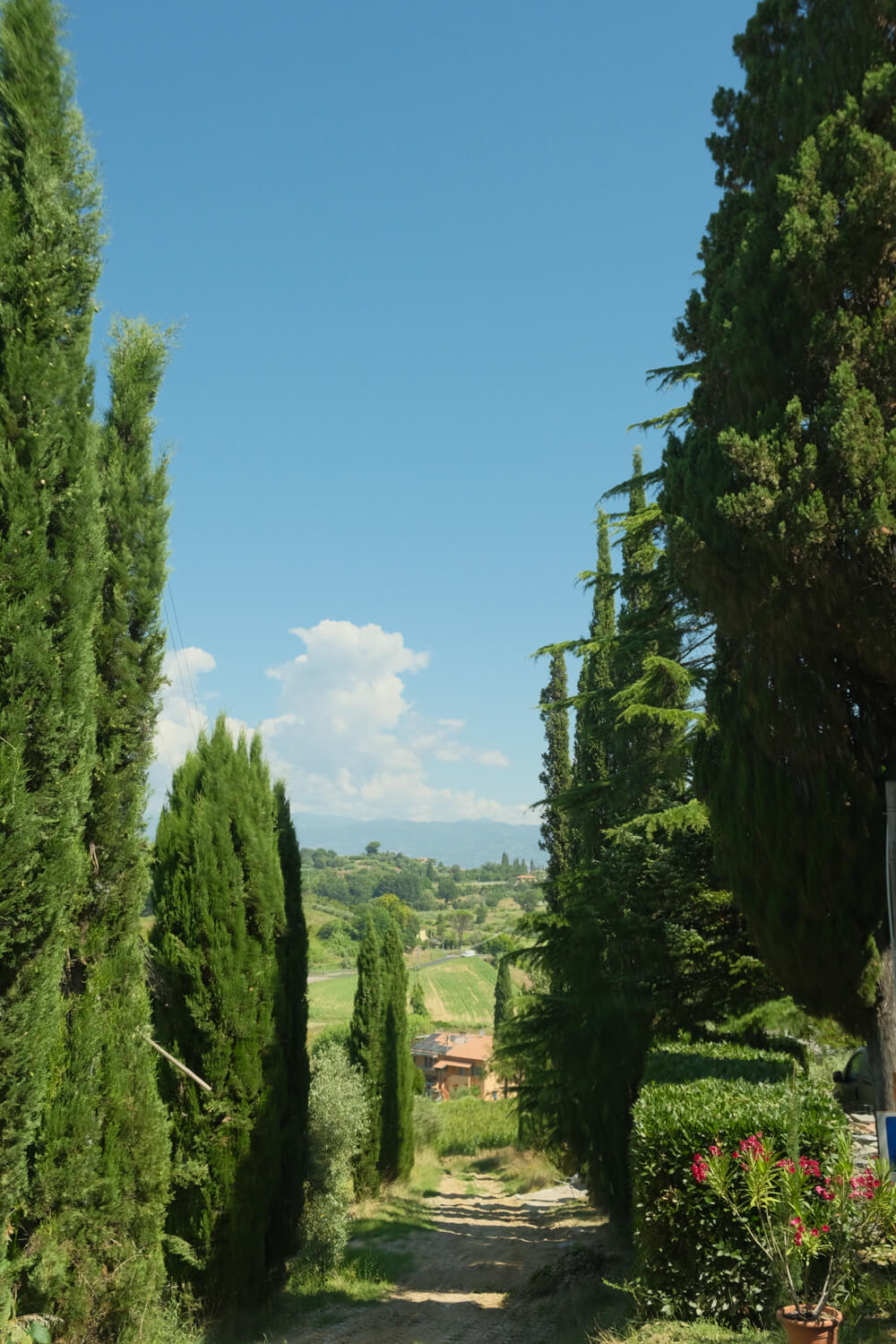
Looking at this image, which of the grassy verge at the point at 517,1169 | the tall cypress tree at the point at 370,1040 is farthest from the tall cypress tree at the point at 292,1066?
the grassy verge at the point at 517,1169

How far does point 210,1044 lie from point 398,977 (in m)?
11.9

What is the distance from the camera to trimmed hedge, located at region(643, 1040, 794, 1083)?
7.04 meters

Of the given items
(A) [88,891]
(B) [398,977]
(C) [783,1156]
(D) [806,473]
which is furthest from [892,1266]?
(B) [398,977]

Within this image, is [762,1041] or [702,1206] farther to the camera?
[762,1041]

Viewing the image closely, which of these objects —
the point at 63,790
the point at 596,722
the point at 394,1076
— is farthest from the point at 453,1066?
the point at 63,790

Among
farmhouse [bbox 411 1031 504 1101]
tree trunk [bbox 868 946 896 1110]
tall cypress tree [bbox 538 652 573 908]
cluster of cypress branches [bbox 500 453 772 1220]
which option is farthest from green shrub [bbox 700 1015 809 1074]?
farmhouse [bbox 411 1031 504 1101]

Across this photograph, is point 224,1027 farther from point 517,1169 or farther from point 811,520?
point 517,1169

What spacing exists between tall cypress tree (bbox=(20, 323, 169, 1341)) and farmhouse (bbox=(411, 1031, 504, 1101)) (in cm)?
4520

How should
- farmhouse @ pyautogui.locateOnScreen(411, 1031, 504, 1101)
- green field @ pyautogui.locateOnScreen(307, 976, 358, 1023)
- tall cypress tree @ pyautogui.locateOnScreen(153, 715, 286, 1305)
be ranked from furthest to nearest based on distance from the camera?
green field @ pyautogui.locateOnScreen(307, 976, 358, 1023) < farmhouse @ pyautogui.locateOnScreen(411, 1031, 504, 1101) < tall cypress tree @ pyautogui.locateOnScreen(153, 715, 286, 1305)

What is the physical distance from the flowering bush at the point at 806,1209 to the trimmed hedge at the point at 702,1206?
141 mm

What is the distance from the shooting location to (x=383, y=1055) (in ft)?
62.5

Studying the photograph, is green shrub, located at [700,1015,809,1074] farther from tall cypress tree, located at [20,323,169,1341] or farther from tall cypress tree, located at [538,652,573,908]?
tall cypress tree, located at [538,652,573,908]

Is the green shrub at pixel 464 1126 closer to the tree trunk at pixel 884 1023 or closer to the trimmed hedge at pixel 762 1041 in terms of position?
the trimmed hedge at pixel 762 1041

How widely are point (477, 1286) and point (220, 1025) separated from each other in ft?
16.1
